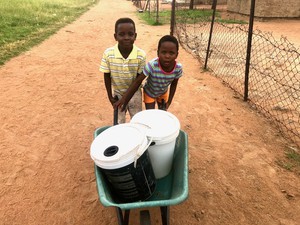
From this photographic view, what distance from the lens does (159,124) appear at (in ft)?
6.24

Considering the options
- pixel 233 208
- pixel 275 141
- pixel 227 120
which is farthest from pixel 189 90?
pixel 233 208

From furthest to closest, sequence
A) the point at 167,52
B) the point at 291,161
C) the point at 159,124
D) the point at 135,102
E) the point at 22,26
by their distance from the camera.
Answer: the point at 22,26 < the point at 291,161 < the point at 135,102 < the point at 167,52 < the point at 159,124

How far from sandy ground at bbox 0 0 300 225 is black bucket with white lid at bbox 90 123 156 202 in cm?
59

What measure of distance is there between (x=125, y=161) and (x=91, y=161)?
1568 millimetres

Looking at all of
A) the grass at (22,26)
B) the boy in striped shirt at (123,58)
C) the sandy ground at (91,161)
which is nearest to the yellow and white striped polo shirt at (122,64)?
the boy in striped shirt at (123,58)

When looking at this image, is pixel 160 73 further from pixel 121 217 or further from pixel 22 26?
pixel 22 26

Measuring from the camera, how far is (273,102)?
14.1ft

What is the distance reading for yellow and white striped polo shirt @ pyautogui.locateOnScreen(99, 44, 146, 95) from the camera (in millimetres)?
2402

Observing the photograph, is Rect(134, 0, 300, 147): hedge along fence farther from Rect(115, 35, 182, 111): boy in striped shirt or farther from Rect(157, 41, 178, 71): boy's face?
Rect(157, 41, 178, 71): boy's face

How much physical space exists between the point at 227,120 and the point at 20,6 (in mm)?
13219

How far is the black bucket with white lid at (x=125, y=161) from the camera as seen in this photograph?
1.55m

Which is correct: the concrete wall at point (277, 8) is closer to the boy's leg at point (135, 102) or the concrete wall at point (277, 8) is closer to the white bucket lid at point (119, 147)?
the boy's leg at point (135, 102)

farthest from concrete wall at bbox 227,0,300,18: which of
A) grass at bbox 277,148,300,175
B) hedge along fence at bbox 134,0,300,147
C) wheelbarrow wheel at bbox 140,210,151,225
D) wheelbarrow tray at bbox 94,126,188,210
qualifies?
wheelbarrow wheel at bbox 140,210,151,225

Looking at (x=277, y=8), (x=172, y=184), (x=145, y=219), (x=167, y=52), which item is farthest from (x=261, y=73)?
(x=277, y=8)
